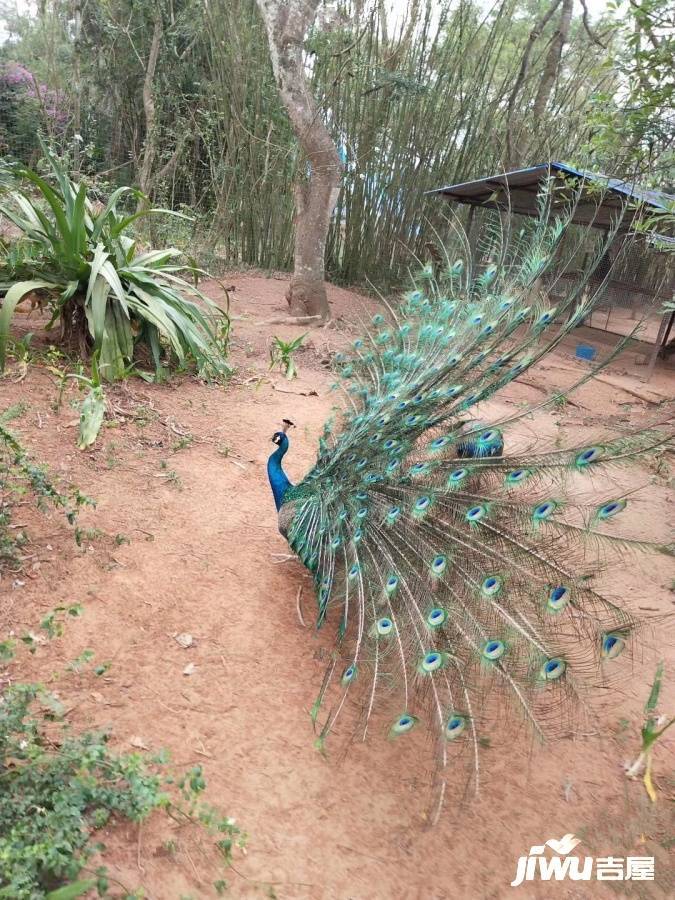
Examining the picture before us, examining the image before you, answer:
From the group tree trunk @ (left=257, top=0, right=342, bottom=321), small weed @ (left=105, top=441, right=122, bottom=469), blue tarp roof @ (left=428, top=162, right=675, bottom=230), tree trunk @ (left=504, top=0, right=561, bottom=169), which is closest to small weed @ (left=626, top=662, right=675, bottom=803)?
small weed @ (left=105, top=441, right=122, bottom=469)

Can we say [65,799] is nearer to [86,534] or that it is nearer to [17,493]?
[86,534]

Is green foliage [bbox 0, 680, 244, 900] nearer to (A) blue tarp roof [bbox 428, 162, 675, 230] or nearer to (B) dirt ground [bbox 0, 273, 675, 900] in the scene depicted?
(B) dirt ground [bbox 0, 273, 675, 900]

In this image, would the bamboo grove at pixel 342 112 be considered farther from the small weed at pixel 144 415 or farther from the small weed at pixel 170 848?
the small weed at pixel 170 848

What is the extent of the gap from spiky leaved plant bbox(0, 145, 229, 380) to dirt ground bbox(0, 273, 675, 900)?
773 mm

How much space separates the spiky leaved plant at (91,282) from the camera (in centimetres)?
432

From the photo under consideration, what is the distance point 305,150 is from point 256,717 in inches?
241

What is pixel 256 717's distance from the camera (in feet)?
7.54

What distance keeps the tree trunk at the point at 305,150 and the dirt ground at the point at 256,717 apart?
415 cm

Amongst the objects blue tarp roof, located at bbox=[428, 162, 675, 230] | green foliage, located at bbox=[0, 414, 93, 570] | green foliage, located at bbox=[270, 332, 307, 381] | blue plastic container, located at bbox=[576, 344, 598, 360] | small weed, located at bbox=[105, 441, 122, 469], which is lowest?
blue plastic container, located at bbox=[576, 344, 598, 360]

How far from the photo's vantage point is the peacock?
6.95 ft

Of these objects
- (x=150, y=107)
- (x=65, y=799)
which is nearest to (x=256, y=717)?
(x=65, y=799)

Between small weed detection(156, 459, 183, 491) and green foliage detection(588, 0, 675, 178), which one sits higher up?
green foliage detection(588, 0, 675, 178)

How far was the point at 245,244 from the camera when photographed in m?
10.3

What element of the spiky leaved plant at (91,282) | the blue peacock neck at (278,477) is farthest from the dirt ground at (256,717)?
the spiky leaved plant at (91,282)
